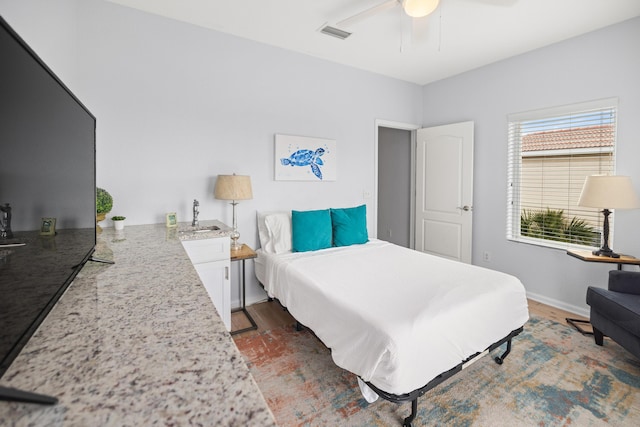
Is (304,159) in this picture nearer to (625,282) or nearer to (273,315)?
(273,315)

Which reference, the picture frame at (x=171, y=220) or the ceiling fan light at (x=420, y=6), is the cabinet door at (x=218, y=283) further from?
the ceiling fan light at (x=420, y=6)

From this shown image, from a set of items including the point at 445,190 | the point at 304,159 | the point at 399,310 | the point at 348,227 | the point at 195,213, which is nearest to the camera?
the point at 399,310

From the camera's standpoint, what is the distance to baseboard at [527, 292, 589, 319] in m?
3.11

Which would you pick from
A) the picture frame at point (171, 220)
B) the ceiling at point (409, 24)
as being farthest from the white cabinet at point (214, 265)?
the ceiling at point (409, 24)

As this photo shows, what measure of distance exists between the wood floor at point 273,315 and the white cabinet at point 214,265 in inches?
13.2

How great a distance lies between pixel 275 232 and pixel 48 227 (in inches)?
95.9

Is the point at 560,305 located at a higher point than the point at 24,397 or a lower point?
lower

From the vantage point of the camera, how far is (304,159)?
361 cm

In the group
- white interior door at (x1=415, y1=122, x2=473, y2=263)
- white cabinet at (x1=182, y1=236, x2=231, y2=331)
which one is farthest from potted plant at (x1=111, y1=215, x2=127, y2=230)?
white interior door at (x1=415, y1=122, x2=473, y2=263)

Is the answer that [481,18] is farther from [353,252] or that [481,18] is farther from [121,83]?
[121,83]

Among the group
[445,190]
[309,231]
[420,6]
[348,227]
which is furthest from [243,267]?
[445,190]

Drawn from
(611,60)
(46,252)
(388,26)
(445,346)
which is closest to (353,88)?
(388,26)

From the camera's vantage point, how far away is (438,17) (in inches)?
108

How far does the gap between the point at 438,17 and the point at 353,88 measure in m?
1.36
